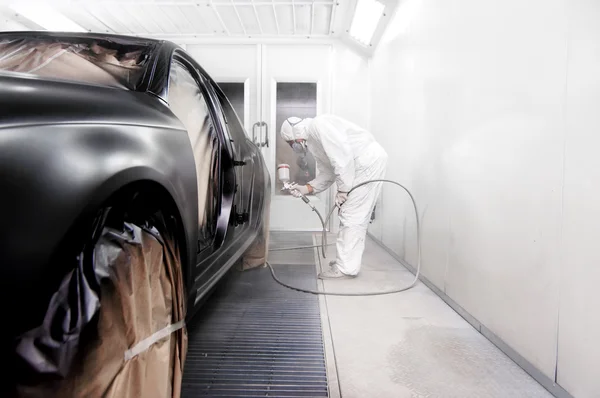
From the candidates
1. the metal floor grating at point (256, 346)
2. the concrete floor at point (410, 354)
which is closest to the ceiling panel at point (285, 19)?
the metal floor grating at point (256, 346)

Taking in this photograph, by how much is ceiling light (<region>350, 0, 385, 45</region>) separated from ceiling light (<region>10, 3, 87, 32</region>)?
3.71 metres

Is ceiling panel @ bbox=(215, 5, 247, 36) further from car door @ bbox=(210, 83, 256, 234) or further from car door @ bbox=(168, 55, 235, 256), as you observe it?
car door @ bbox=(168, 55, 235, 256)

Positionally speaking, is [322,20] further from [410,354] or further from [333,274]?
[410,354]

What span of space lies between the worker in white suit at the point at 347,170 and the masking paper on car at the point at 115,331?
72.5 inches

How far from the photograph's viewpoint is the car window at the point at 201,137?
4.73 feet

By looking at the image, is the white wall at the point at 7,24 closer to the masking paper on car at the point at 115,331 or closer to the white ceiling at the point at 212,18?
the white ceiling at the point at 212,18

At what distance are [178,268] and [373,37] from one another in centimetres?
429

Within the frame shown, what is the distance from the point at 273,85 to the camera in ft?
16.1

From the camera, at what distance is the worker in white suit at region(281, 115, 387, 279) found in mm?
2613

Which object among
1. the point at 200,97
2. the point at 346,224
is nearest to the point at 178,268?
the point at 200,97

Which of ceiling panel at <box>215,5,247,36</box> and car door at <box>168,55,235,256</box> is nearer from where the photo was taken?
car door at <box>168,55,235,256</box>

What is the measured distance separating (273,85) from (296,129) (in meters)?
2.28

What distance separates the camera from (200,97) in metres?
1.73

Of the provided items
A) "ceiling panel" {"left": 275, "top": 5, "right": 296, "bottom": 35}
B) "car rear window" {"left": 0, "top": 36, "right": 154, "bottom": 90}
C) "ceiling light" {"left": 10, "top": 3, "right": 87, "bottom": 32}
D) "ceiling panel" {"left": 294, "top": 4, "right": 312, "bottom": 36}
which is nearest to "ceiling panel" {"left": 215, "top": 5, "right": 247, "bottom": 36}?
"ceiling panel" {"left": 275, "top": 5, "right": 296, "bottom": 35}
